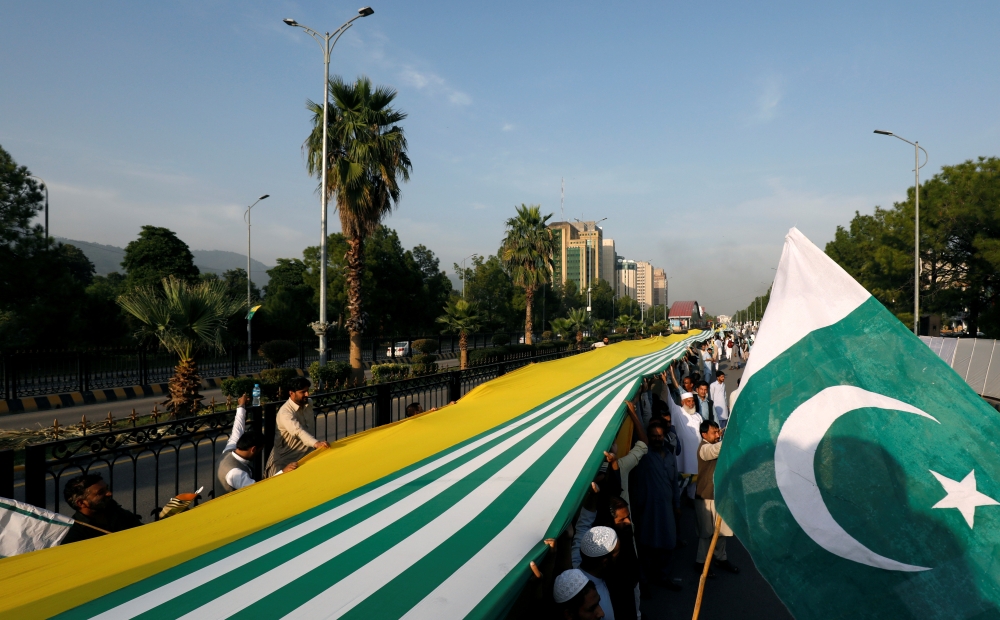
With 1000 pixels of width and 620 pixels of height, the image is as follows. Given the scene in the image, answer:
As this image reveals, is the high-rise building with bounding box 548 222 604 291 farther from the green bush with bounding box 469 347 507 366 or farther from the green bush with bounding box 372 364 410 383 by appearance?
the green bush with bounding box 372 364 410 383

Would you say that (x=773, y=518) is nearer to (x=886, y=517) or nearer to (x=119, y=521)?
(x=886, y=517)

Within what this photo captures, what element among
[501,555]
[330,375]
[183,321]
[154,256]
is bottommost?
[330,375]

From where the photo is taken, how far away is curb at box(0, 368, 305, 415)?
15.6 metres

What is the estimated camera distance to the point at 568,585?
9.58 feet

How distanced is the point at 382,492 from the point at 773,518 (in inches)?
73.8

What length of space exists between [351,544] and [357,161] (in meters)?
18.3

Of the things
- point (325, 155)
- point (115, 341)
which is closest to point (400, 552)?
point (325, 155)

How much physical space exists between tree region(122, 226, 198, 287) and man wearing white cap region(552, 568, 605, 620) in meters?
40.1

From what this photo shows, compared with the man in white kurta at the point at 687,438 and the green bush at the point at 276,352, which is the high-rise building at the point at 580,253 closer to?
the green bush at the point at 276,352


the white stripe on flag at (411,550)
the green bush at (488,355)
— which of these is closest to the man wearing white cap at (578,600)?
the white stripe on flag at (411,550)

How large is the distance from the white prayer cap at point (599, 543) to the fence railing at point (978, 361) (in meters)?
16.3

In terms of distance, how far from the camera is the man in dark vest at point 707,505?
5598 mm

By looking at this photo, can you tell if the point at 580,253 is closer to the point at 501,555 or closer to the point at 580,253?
the point at 580,253

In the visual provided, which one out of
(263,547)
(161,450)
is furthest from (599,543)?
(161,450)
